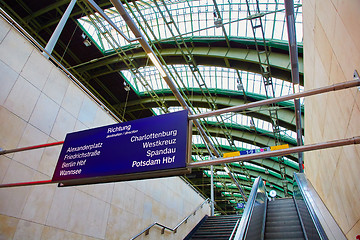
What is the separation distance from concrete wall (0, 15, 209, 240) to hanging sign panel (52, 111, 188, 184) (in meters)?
2.16

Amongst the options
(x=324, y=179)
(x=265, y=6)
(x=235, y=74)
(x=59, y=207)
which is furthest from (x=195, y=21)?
(x=59, y=207)

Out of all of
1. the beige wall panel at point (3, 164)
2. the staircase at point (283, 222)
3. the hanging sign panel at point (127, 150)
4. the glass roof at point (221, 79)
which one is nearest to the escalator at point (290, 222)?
the staircase at point (283, 222)

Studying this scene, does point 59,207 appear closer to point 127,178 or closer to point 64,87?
point 64,87

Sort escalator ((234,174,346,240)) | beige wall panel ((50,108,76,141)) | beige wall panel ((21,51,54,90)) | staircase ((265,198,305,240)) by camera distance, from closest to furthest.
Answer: escalator ((234,174,346,240))
beige wall panel ((21,51,54,90))
staircase ((265,198,305,240))
beige wall panel ((50,108,76,141))

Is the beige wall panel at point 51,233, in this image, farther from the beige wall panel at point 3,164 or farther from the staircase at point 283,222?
the staircase at point 283,222

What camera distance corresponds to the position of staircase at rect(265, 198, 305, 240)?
6.76 metres

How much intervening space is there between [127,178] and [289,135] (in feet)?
68.9

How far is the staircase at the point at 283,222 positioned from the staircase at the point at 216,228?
6.74 feet

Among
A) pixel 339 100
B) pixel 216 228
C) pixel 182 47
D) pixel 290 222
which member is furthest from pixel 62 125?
pixel 182 47

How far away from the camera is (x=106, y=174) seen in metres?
3.87

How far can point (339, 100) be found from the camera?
14.8 feet

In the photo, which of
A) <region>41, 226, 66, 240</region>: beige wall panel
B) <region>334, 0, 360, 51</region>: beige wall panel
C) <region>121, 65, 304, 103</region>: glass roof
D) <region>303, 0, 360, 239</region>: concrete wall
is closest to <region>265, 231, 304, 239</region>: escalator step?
<region>303, 0, 360, 239</region>: concrete wall

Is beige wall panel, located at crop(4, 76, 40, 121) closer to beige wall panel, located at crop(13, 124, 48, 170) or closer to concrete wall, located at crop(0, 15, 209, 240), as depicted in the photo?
concrete wall, located at crop(0, 15, 209, 240)

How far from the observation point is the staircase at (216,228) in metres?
10.1
